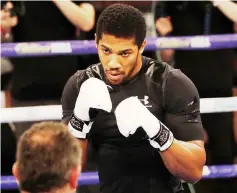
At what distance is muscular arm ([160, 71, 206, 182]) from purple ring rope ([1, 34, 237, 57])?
46 cm

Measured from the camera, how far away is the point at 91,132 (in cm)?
182

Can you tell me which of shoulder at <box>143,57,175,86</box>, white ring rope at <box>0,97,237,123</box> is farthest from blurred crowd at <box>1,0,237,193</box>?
shoulder at <box>143,57,175,86</box>

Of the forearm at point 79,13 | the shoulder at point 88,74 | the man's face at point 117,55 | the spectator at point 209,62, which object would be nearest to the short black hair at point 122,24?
the man's face at point 117,55

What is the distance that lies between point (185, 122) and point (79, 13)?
81 cm

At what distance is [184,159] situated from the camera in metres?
1.67

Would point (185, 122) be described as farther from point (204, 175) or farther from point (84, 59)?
point (84, 59)

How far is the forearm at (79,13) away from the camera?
2324 millimetres

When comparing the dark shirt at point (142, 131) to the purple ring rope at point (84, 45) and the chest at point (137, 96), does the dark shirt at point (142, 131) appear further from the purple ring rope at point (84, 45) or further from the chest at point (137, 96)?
the purple ring rope at point (84, 45)

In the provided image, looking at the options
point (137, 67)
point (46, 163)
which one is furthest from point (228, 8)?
point (46, 163)

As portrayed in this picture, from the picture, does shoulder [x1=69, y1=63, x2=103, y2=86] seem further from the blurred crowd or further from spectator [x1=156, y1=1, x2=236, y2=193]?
spectator [x1=156, y1=1, x2=236, y2=193]

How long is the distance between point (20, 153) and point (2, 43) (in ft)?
3.80

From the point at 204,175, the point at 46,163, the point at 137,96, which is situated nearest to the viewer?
the point at 46,163

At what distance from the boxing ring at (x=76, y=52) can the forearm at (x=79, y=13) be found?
167 mm

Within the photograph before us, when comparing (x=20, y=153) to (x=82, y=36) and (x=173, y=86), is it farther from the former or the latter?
(x=82, y=36)
